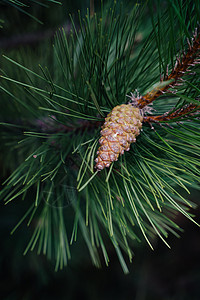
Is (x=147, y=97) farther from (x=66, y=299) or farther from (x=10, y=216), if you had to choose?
(x=66, y=299)

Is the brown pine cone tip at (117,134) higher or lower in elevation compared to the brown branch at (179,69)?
lower

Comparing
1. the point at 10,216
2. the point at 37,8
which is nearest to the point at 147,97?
the point at 37,8

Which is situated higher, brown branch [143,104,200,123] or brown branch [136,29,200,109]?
brown branch [136,29,200,109]

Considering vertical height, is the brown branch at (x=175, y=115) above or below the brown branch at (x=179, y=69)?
below
